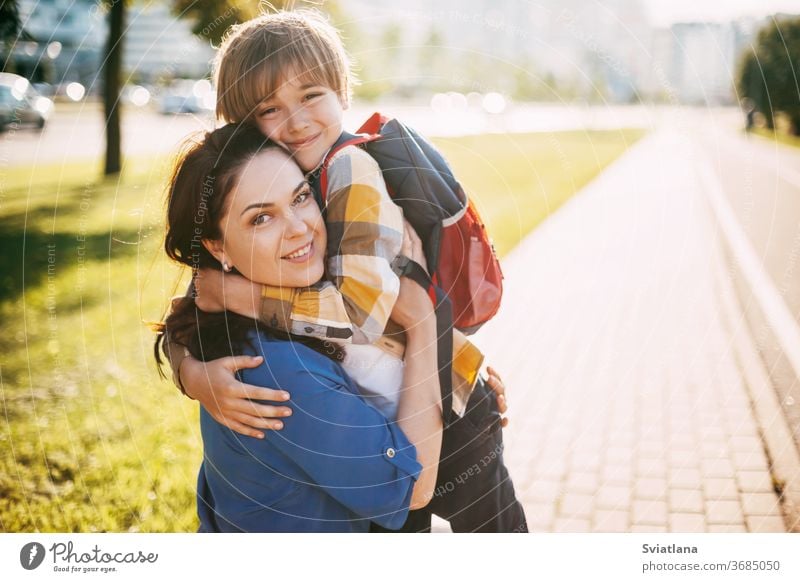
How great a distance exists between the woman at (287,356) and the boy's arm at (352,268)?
33mm

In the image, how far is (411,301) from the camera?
6.02ft

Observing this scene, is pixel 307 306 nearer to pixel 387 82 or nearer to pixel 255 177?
pixel 255 177

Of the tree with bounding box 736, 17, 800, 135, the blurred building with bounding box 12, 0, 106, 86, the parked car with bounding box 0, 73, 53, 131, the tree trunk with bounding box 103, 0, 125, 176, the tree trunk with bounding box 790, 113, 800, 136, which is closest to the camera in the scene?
the blurred building with bounding box 12, 0, 106, 86

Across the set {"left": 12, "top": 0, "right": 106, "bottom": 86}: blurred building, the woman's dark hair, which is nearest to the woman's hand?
the woman's dark hair

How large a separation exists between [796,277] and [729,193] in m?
5.29

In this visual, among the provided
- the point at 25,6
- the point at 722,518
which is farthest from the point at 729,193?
the point at 25,6

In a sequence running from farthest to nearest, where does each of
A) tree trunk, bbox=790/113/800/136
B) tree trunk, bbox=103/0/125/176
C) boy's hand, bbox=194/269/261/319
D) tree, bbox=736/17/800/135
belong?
1. tree trunk, bbox=790/113/800/136
2. tree, bbox=736/17/800/135
3. tree trunk, bbox=103/0/125/176
4. boy's hand, bbox=194/269/261/319

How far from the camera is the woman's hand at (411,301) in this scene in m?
1.82

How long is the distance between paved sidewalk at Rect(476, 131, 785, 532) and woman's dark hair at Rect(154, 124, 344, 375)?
1583 millimetres

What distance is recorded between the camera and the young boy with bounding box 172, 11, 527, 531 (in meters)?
1.72

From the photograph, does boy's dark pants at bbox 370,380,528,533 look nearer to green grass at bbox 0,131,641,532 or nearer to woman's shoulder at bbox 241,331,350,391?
woman's shoulder at bbox 241,331,350,391

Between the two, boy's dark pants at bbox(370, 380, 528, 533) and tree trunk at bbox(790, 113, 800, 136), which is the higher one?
boy's dark pants at bbox(370, 380, 528, 533)

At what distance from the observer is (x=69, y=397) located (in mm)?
4012

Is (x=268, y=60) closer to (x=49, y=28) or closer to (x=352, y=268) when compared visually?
(x=352, y=268)
